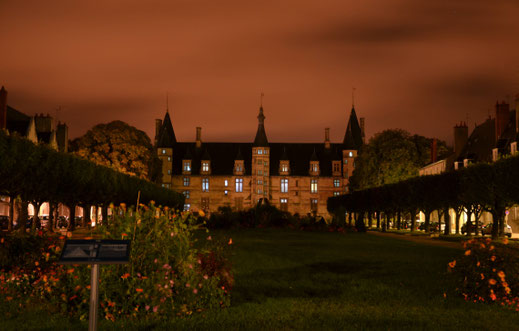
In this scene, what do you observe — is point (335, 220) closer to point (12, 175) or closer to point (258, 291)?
point (12, 175)

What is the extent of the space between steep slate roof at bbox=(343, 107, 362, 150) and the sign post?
97088 mm

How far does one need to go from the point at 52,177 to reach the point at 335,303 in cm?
2615

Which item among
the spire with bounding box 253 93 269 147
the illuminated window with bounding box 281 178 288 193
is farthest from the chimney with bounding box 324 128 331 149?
the spire with bounding box 253 93 269 147

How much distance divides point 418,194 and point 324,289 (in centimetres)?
3673

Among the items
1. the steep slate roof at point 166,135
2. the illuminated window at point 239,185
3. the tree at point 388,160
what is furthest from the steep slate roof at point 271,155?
the tree at point 388,160

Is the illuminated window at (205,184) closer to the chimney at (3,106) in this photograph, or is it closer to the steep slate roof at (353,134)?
the steep slate roof at (353,134)

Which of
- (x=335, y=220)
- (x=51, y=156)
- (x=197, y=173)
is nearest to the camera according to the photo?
(x=51, y=156)

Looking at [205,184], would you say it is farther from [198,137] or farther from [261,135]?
[261,135]

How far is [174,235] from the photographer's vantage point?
9695 millimetres

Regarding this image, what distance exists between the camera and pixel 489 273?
1104cm

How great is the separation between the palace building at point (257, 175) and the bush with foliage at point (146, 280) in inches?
3455

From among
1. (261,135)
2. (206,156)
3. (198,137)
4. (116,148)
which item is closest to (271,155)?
(261,135)

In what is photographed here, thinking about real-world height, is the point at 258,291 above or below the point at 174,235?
below

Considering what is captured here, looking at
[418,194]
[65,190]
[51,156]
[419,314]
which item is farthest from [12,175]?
[418,194]
